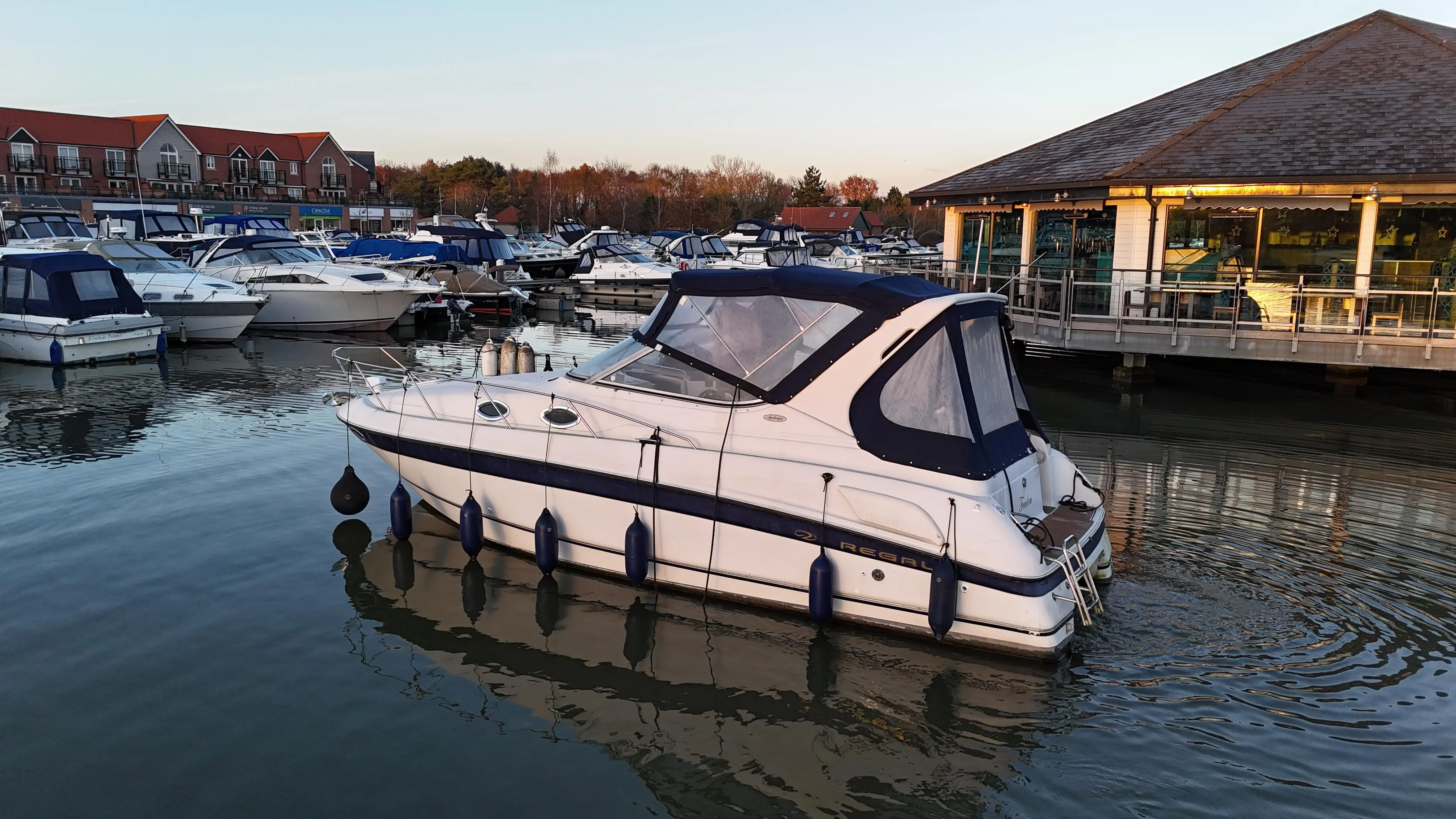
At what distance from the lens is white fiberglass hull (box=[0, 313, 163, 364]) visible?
1956cm

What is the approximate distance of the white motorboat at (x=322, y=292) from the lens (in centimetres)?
2661

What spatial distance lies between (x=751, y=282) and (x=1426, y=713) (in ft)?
17.9

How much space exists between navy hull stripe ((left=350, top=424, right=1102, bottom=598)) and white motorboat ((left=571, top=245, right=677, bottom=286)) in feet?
97.5

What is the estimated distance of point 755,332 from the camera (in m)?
8.33

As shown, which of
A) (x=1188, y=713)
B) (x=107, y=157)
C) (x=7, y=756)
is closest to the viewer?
(x=7, y=756)

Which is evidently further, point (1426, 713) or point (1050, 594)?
point (1050, 594)

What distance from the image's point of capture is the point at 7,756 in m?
5.86

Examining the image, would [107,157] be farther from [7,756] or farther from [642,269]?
[7,756]

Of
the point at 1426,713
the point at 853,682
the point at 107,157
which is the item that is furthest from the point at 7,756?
the point at 107,157

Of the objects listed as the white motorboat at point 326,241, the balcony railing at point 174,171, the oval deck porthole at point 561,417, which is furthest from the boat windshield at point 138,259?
the balcony railing at point 174,171

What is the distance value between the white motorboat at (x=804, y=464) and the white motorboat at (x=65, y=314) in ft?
46.7

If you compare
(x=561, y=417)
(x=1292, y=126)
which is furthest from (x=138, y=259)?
(x=1292, y=126)

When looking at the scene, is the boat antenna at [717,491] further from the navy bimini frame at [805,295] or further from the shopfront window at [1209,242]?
the shopfront window at [1209,242]

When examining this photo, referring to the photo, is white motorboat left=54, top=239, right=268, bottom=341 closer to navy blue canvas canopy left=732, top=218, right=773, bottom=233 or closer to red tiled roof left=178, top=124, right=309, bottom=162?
navy blue canvas canopy left=732, top=218, right=773, bottom=233
